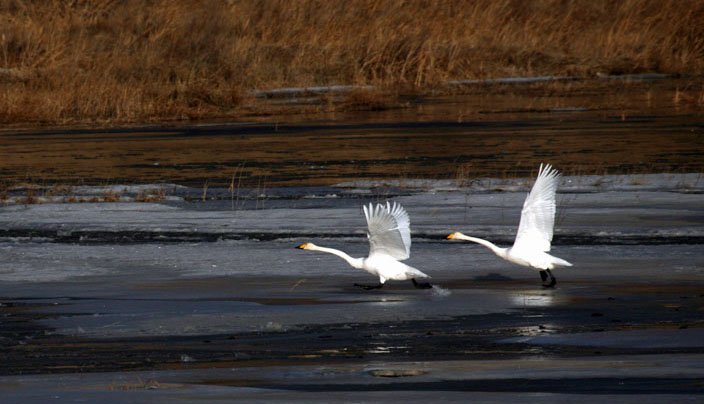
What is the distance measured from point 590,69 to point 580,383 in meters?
33.5

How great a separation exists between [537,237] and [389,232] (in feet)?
3.69

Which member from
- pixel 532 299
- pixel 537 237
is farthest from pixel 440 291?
pixel 537 237

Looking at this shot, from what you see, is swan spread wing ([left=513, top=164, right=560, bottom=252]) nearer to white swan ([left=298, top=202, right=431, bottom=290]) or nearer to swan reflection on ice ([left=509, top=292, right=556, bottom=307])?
swan reflection on ice ([left=509, top=292, right=556, bottom=307])

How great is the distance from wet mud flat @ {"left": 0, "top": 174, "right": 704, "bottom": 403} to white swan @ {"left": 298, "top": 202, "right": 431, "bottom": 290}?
205 millimetres

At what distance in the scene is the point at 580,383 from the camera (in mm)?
5926

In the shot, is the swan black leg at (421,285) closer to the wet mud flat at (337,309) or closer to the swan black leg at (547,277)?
the wet mud flat at (337,309)

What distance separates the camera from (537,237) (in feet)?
29.3

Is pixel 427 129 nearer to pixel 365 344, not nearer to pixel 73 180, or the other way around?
pixel 73 180

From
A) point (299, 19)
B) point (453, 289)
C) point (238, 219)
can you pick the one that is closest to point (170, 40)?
point (299, 19)

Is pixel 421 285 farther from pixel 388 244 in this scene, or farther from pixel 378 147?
pixel 378 147

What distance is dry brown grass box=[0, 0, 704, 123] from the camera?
29.9 metres

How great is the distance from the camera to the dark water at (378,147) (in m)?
17.5

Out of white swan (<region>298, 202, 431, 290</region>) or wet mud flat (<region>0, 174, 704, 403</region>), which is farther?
white swan (<region>298, 202, 431, 290</region>)

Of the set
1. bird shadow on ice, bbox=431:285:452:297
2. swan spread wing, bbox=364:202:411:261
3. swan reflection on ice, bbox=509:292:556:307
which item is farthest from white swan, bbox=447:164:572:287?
swan spread wing, bbox=364:202:411:261
